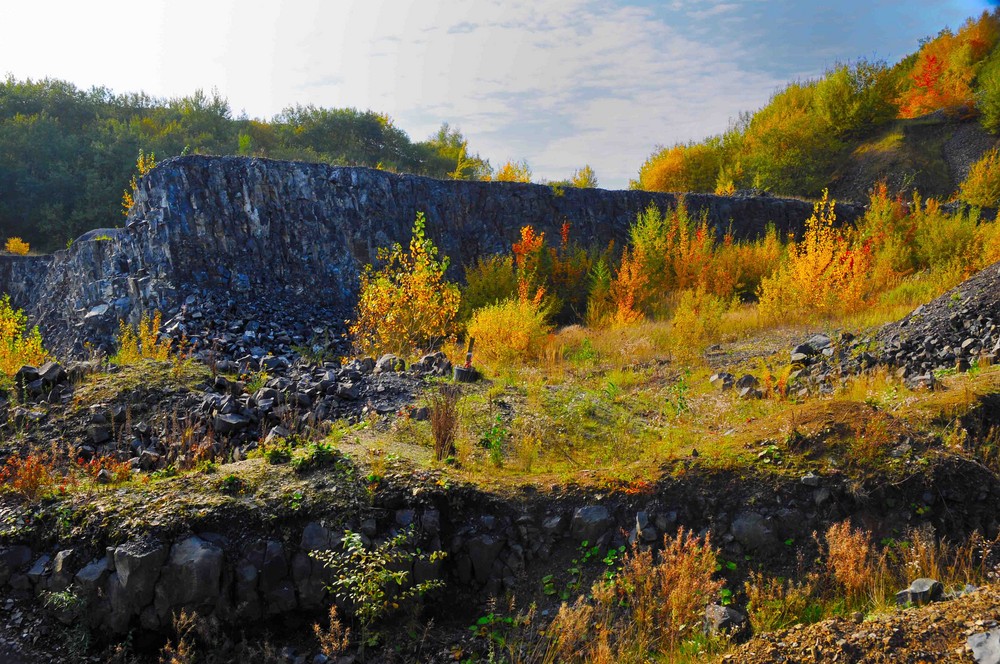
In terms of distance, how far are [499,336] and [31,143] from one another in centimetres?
2655

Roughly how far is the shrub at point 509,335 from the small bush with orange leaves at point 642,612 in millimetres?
7064

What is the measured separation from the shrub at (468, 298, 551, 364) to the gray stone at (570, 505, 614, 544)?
21.1 ft

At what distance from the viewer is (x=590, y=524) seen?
4504 millimetres

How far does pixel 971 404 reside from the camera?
5.46 m

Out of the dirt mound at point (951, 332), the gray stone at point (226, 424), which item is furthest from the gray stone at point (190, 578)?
the dirt mound at point (951, 332)

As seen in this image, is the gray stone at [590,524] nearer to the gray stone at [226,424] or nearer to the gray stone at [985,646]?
the gray stone at [985,646]

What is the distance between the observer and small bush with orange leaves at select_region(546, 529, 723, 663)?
3.61m

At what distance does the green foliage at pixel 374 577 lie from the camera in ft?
12.8

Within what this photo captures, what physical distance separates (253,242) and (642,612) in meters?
15.4

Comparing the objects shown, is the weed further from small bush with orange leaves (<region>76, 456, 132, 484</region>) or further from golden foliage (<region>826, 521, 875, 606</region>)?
golden foliage (<region>826, 521, 875, 606</region>)

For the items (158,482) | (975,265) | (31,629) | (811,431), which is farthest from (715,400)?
(975,265)

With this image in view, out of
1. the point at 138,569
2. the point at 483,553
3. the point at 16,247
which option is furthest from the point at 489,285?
the point at 16,247

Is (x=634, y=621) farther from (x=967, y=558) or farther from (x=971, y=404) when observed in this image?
(x=971, y=404)

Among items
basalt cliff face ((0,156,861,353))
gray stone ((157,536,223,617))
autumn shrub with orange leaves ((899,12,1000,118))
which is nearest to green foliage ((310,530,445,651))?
gray stone ((157,536,223,617))
